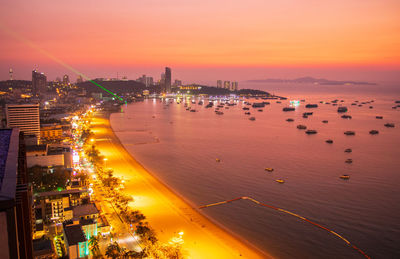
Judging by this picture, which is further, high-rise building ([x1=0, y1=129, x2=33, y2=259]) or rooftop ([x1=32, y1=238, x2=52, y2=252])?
rooftop ([x1=32, y1=238, x2=52, y2=252])

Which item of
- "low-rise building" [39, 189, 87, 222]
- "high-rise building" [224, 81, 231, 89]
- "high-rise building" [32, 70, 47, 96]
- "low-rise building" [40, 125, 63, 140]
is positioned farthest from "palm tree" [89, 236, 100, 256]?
"high-rise building" [224, 81, 231, 89]

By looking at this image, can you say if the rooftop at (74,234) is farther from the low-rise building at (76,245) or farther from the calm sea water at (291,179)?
the calm sea water at (291,179)

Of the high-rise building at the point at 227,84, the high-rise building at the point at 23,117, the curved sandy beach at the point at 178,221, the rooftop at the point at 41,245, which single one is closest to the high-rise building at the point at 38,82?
the high-rise building at the point at 23,117

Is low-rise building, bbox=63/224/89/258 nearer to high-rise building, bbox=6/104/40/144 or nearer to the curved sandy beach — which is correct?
the curved sandy beach

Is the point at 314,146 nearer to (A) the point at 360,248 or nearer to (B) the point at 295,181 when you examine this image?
(B) the point at 295,181

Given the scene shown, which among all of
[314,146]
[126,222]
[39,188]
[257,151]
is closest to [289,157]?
[257,151]

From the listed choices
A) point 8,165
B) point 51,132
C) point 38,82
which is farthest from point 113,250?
point 38,82

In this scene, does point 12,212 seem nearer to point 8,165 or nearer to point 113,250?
point 8,165
